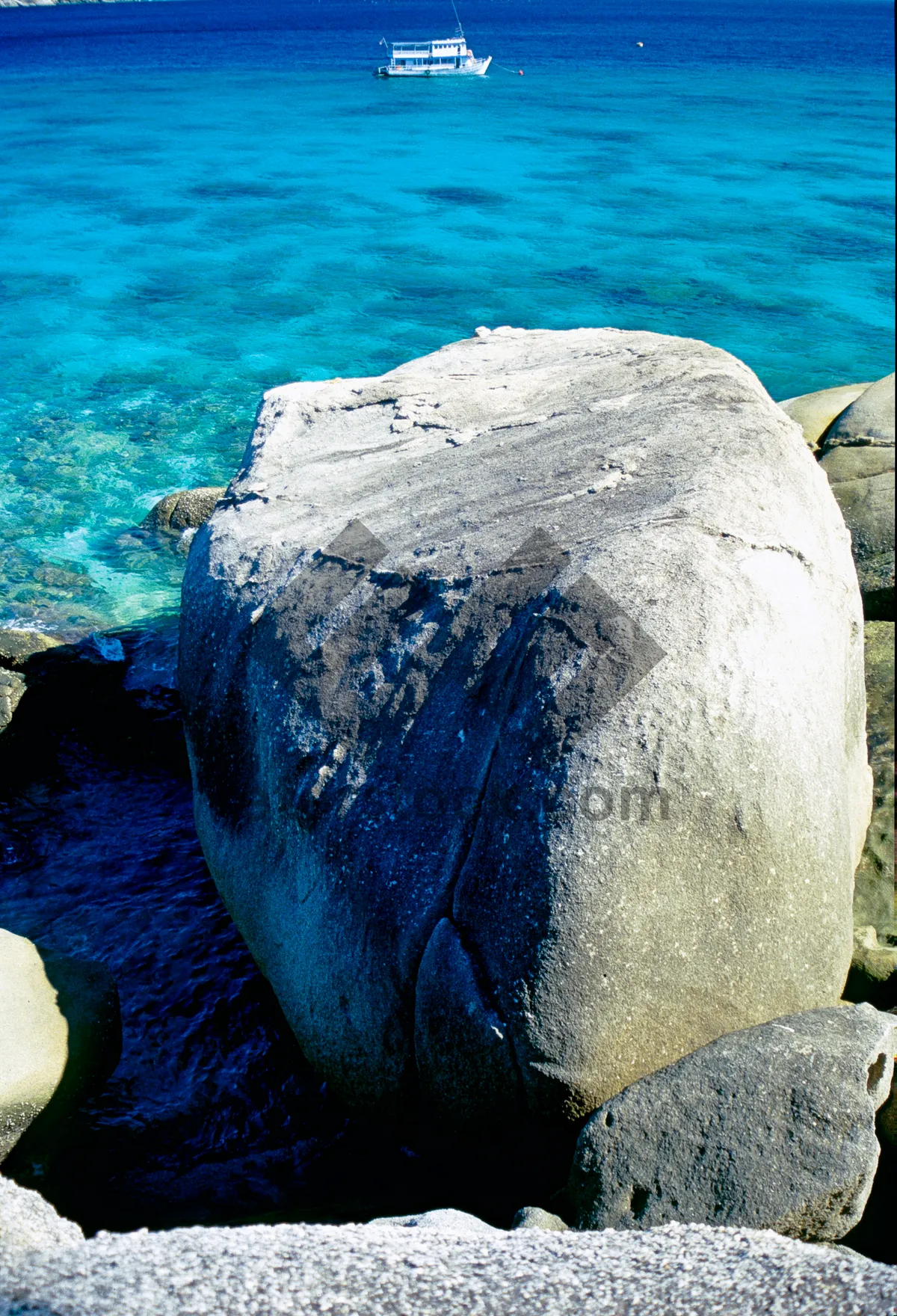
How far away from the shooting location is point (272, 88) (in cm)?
3334

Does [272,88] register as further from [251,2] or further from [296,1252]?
[251,2]

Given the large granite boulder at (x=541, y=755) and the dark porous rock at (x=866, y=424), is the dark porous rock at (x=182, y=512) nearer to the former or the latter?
the large granite boulder at (x=541, y=755)

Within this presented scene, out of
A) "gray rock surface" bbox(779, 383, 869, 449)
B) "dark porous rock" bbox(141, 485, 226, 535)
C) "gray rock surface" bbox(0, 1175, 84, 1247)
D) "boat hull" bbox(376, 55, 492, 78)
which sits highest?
"boat hull" bbox(376, 55, 492, 78)

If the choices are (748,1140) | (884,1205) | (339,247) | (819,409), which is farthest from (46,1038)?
(339,247)

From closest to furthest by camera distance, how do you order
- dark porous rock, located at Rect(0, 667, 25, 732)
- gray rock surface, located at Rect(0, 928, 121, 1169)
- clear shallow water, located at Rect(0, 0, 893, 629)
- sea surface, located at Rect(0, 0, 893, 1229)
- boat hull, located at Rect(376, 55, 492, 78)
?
gray rock surface, located at Rect(0, 928, 121, 1169)
sea surface, located at Rect(0, 0, 893, 1229)
dark porous rock, located at Rect(0, 667, 25, 732)
clear shallow water, located at Rect(0, 0, 893, 629)
boat hull, located at Rect(376, 55, 492, 78)

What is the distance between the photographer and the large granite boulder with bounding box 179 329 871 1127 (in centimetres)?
330

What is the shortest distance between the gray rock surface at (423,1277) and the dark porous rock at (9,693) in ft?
13.3

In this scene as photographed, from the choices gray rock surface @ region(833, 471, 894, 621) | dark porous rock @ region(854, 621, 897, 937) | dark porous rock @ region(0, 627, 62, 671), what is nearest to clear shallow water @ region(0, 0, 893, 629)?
dark porous rock @ region(0, 627, 62, 671)

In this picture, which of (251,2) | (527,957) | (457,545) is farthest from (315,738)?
(251,2)

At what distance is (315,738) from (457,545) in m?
0.86

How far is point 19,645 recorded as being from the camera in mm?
6668

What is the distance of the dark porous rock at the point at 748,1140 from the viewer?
294cm

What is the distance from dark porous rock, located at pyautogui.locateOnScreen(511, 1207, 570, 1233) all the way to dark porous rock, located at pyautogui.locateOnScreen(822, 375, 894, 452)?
16.5 feet

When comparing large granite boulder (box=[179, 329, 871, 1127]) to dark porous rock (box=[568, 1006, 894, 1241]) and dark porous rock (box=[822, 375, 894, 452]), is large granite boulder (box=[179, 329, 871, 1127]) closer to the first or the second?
dark porous rock (box=[568, 1006, 894, 1241])
